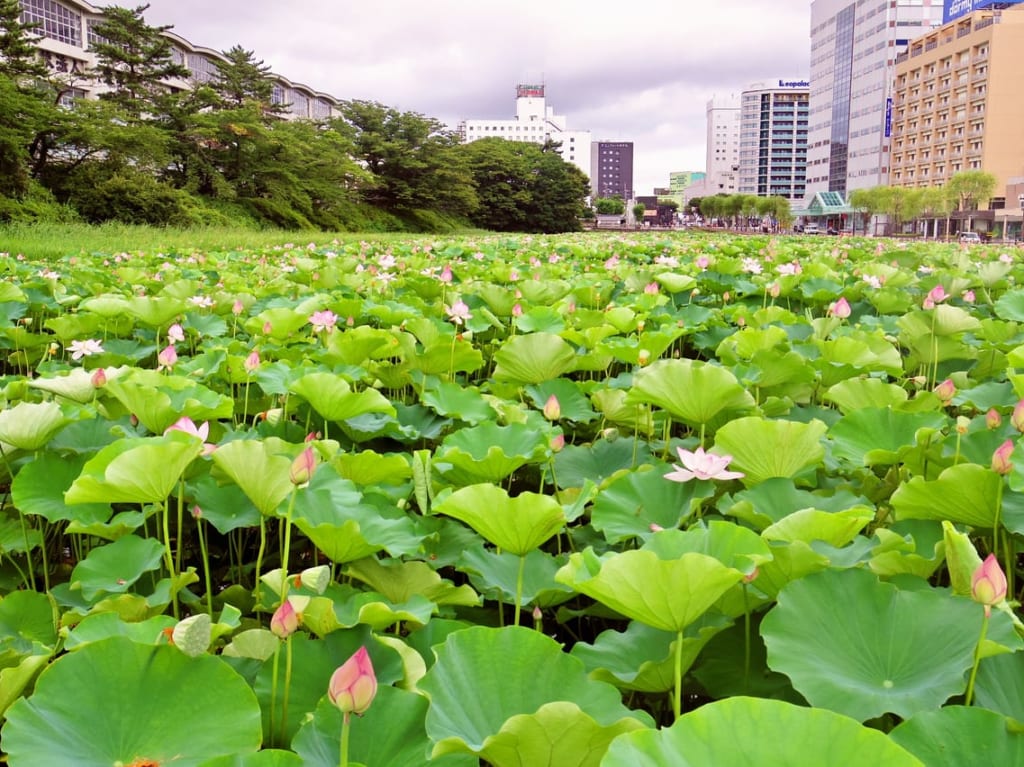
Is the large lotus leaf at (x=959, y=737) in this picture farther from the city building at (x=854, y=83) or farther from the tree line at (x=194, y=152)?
the city building at (x=854, y=83)

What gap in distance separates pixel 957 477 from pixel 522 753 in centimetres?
54

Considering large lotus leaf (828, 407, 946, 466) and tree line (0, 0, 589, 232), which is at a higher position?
tree line (0, 0, 589, 232)

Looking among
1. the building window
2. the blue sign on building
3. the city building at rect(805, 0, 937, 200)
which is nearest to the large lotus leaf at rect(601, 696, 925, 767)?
the building window

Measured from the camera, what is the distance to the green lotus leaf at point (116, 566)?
83cm

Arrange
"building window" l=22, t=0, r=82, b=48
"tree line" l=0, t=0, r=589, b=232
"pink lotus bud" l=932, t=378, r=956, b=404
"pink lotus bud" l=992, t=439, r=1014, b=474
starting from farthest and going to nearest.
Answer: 1. "building window" l=22, t=0, r=82, b=48
2. "tree line" l=0, t=0, r=589, b=232
3. "pink lotus bud" l=932, t=378, r=956, b=404
4. "pink lotus bud" l=992, t=439, r=1014, b=474

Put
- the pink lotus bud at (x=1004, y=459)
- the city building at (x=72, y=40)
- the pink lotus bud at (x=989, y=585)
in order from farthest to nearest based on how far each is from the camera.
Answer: the city building at (x=72, y=40)
the pink lotus bud at (x=1004, y=459)
the pink lotus bud at (x=989, y=585)

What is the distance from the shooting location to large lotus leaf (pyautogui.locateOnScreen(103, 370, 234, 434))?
1085 mm

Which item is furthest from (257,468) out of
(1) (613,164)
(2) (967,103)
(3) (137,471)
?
(1) (613,164)

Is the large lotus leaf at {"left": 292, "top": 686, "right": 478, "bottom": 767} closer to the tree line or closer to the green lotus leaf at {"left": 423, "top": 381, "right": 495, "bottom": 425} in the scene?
the green lotus leaf at {"left": 423, "top": 381, "right": 495, "bottom": 425}

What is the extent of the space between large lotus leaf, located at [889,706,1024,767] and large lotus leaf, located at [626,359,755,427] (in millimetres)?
612

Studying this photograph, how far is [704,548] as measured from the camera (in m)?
0.67

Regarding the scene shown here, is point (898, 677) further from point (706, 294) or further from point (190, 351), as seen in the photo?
point (706, 294)

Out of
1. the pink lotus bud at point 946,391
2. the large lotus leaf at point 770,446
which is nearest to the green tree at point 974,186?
the pink lotus bud at point 946,391

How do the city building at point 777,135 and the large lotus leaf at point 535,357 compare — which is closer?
the large lotus leaf at point 535,357
